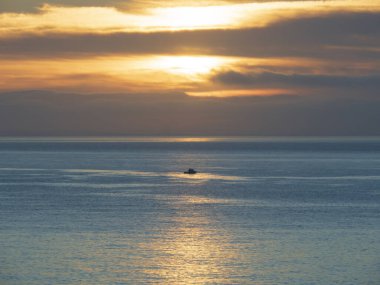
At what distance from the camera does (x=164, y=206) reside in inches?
3772

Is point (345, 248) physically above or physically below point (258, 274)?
above

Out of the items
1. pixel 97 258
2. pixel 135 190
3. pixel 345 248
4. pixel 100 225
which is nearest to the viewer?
pixel 97 258

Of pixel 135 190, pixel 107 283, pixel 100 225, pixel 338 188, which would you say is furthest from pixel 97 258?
pixel 338 188

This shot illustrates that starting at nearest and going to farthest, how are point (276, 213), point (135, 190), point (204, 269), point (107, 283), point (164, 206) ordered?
1. point (107, 283)
2. point (204, 269)
3. point (276, 213)
4. point (164, 206)
5. point (135, 190)

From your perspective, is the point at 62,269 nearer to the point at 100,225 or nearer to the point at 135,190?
the point at 100,225

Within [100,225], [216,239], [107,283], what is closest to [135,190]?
[100,225]

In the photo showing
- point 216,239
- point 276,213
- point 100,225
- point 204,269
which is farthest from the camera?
point 276,213

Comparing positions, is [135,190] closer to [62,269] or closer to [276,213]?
[276,213]

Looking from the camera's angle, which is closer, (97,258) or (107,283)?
(107,283)

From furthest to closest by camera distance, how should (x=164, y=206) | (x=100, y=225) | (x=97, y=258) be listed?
1. (x=164, y=206)
2. (x=100, y=225)
3. (x=97, y=258)

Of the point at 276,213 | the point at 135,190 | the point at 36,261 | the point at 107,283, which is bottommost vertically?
the point at 107,283

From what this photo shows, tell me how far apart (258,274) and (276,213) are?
35.2m

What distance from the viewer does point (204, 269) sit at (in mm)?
52219

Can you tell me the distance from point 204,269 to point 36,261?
41.7ft
